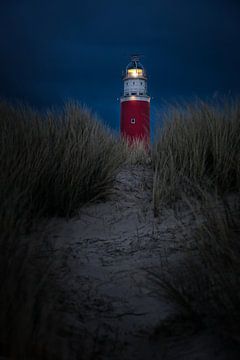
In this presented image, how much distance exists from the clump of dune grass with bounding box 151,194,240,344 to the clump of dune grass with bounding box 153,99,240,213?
896 millimetres

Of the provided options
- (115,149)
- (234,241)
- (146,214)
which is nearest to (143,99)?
(115,149)

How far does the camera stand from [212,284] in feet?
6.44

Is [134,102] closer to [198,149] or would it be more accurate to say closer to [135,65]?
[135,65]

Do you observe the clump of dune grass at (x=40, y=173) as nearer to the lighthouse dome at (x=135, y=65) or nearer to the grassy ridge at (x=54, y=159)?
the grassy ridge at (x=54, y=159)

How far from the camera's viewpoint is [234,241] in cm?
197

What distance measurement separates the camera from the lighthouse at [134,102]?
17.0 meters

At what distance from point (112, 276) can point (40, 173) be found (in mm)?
950

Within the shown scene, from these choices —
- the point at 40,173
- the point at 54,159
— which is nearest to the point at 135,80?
the point at 54,159

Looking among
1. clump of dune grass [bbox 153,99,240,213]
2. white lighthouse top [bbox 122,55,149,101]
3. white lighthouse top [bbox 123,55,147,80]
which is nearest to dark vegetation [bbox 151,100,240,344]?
clump of dune grass [bbox 153,99,240,213]

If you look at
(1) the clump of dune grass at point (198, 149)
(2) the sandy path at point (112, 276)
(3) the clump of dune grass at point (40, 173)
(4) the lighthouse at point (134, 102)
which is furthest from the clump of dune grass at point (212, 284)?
(4) the lighthouse at point (134, 102)

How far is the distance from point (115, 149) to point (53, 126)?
0.78 m

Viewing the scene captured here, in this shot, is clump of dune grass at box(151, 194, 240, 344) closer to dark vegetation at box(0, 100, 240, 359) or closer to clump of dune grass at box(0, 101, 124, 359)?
dark vegetation at box(0, 100, 240, 359)

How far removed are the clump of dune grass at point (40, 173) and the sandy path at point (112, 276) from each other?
6.3 inches

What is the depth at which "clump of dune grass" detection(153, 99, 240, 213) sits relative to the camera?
3.17 m
